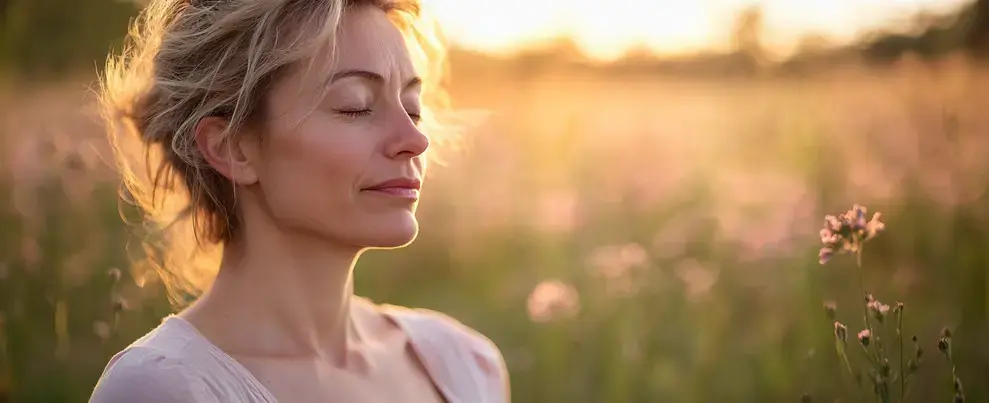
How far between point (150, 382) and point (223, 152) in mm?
421

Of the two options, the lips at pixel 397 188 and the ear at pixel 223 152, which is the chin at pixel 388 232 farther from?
the ear at pixel 223 152

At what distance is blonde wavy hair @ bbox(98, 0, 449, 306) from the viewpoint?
1.58m

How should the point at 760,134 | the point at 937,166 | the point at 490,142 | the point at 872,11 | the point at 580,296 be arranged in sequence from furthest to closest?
the point at 490,142
the point at 760,134
the point at 580,296
the point at 872,11
the point at 937,166

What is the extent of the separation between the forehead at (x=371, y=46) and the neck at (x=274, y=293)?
0.32 metres

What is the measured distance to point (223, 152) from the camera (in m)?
1.62

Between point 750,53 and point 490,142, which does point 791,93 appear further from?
point 490,142

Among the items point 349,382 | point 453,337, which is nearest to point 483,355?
point 453,337

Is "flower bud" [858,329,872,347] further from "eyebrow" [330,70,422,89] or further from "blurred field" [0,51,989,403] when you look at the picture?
"eyebrow" [330,70,422,89]

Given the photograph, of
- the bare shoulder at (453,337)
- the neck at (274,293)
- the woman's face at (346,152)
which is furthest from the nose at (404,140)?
the bare shoulder at (453,337)

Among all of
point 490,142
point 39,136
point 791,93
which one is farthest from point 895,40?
point 39,136

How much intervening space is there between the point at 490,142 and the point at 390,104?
2.15 metres

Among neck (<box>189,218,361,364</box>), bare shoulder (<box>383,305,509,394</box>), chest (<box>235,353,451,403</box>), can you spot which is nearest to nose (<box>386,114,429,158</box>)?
neck (<box>189,218,361,364</box>)

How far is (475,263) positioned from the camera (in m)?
3.63

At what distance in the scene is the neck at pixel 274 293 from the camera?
1.62 metres
